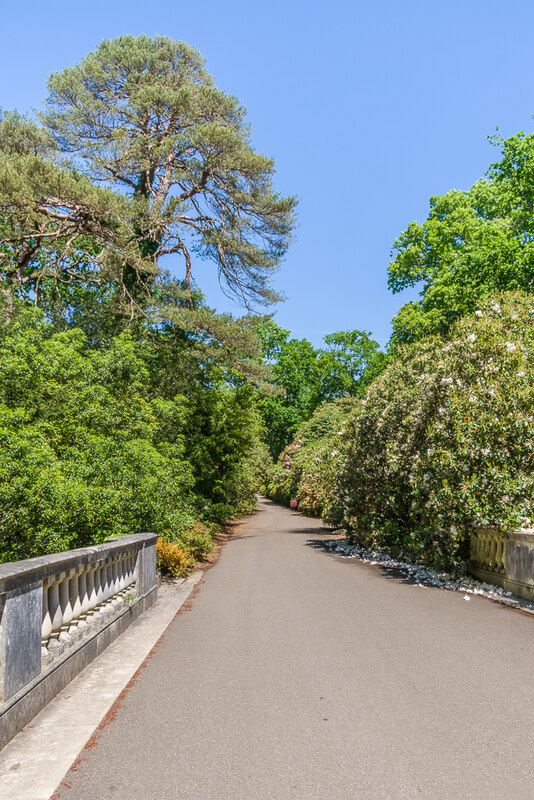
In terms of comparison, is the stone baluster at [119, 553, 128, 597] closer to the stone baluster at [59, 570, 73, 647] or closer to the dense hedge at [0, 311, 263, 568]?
the dense hedge at [0, 311, 263, 568]

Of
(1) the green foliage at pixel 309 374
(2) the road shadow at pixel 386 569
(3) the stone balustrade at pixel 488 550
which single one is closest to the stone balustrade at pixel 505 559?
(3) the stone balustrade at pixel 488 550

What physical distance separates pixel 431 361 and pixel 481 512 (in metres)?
4.25

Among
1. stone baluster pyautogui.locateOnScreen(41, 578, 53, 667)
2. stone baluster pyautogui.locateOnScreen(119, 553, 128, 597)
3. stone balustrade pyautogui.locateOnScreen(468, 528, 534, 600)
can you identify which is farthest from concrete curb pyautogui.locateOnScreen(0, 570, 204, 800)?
stone balustrade pyautogui.locateOnScreen(468, 528, 534, 600)

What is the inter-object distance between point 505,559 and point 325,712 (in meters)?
7.08

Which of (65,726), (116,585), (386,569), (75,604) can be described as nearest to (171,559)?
(386,569)

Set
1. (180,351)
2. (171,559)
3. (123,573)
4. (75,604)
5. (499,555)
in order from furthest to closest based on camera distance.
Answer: (180,351) → (171,559) → (499,555) → (123,573) → (75,604)

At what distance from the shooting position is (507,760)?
12.0 feet

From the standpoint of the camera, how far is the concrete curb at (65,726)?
3439mm

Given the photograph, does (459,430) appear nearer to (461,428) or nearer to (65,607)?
(461,428)

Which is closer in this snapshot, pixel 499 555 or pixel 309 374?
pixel 499 555

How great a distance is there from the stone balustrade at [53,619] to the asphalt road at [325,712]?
0.60 m

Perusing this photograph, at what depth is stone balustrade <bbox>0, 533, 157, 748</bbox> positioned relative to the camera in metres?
3.91

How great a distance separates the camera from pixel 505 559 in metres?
10.5

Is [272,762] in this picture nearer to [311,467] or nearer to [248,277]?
[248,277]
